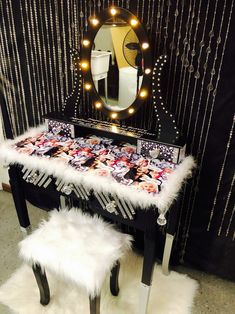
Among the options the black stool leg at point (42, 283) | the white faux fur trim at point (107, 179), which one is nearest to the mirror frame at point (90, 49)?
the white faux fur trim at point (107, 179)

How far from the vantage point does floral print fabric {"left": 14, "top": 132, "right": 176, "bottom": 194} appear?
109 cm

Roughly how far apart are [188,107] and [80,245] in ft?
2.66

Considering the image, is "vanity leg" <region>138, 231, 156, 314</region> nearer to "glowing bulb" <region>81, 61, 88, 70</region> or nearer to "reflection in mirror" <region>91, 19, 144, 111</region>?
"reflection in mirror" <region>91, 19, 144, 111</region>

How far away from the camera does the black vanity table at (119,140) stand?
42.1 inches

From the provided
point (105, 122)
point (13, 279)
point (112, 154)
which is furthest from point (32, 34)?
point (13, 279)

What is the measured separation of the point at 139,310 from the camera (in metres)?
1.29

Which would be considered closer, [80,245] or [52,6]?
[80,245]

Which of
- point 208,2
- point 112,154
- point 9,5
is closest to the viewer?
point 208,2

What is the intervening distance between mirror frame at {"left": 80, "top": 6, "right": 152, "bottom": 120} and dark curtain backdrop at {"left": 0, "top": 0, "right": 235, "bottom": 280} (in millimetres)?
110

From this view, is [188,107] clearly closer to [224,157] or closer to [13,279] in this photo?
[224,157]

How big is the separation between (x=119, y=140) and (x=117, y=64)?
0.36 metres

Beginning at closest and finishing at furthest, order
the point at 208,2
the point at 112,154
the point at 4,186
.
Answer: the point at 208,2 → the point at 112,154 → the point at 4,186

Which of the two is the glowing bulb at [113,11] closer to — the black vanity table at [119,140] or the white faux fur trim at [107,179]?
the black vanity table at [119,140]

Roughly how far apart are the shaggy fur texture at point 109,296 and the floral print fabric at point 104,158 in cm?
56
